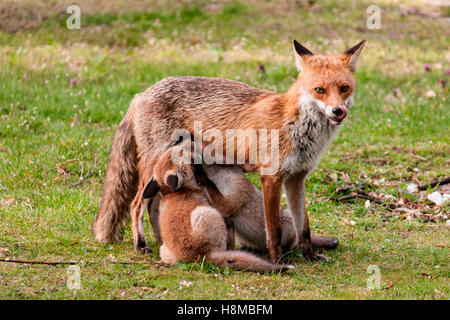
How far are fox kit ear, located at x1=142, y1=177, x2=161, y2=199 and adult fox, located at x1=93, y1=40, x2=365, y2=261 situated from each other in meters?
0.33

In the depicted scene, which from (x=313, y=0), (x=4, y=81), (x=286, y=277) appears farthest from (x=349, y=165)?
(x=313, y=0)

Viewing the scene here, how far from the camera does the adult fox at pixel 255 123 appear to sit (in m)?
5.91

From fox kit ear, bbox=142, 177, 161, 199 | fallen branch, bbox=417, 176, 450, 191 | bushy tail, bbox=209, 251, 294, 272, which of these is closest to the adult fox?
fox kit ear, bbox=142, 177, 161, 199

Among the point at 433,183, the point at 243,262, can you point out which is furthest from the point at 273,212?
the point at 433,183

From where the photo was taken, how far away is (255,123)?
630 cm

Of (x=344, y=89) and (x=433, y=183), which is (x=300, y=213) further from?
(x=433, y=183)

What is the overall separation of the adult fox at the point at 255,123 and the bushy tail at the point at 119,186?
0.01m

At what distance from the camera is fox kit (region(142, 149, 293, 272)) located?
18.7ft

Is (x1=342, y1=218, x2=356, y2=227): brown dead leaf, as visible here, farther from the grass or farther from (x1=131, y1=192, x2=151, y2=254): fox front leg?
(x1=131, y1=192, x2=151, y2=254): fox front leg

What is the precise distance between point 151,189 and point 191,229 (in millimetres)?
672

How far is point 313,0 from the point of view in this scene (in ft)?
53.3

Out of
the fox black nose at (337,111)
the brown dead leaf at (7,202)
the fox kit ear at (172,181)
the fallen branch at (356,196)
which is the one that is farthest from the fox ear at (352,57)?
the brown dead leaf at (7,202)

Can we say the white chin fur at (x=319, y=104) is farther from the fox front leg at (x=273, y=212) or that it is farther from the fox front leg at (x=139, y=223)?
the fox front leg at (x=139, y=223)

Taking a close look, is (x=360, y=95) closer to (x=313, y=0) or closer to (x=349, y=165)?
(x=349, y=165)
